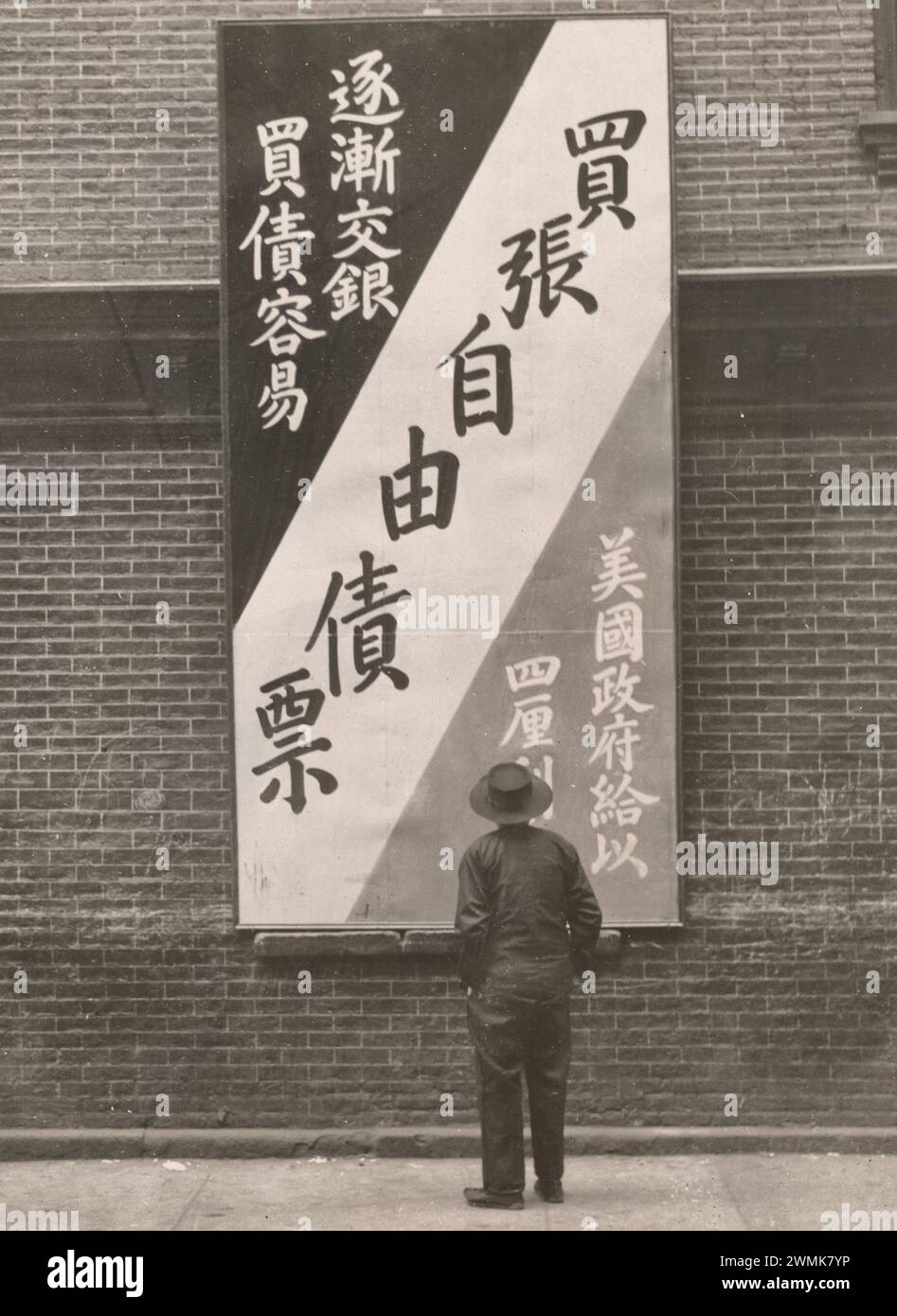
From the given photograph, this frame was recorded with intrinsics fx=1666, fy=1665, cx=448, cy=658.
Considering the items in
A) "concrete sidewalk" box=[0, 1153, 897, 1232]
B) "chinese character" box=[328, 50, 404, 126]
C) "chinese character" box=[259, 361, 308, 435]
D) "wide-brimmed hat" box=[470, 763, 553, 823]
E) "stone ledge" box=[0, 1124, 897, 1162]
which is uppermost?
"chinese character" box=[328, 50, 404, 126]

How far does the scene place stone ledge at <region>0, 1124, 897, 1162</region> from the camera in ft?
28.1


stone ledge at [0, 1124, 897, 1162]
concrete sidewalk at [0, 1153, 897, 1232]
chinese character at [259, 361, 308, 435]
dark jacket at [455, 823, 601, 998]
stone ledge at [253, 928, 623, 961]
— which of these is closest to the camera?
concrete sidewalk at [0, 1153, 897, 1232]

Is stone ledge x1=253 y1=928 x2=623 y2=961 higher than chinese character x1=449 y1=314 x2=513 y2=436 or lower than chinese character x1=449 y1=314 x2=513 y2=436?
lower

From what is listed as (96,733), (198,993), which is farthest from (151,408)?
(198,993)

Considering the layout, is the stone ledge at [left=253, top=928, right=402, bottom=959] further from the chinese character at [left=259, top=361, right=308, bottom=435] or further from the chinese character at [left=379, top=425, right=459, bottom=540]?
the chinese character at [left=259, top=361, right=308, bottom=435]

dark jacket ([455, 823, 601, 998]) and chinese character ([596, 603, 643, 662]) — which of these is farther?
chinese character ([596, 603, 643, 662])

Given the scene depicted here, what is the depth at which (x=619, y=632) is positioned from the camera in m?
8.68

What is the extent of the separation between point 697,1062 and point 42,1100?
3446mm

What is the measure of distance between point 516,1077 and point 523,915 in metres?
0.74

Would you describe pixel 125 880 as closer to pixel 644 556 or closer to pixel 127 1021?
pixel 127 1021

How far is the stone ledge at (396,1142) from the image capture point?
28.1 ft

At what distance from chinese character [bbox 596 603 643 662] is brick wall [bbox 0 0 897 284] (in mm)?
1875

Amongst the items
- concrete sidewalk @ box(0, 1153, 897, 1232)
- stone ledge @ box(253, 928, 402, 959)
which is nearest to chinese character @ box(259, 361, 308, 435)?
stone ledge @ box(253, 928, 402, 959)

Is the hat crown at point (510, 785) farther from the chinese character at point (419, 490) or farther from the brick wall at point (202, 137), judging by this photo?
the brick wall at point (202, 137)
